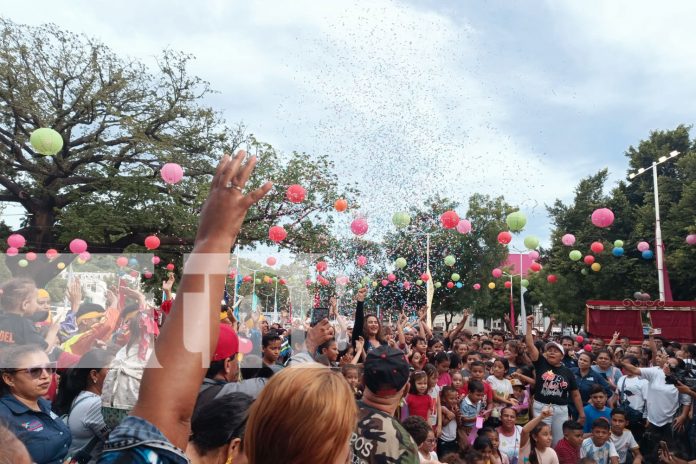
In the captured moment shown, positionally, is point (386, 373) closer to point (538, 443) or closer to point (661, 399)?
point (538, 443)

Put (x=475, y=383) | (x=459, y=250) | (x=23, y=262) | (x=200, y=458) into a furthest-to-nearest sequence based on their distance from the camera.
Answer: (x=459, y=250) → (x=23, y=262) → (x=475, y=383) → (x=200, y=458)

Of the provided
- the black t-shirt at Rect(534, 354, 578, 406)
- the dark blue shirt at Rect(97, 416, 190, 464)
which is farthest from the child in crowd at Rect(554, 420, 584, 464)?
the dark blue shirt at Rect(97, 416, 190, 464)

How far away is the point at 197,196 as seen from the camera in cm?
1711

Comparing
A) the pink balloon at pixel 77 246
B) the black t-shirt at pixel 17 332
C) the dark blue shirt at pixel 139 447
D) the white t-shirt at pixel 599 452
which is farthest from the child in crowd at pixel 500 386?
the pink balloon at pixel 77 246

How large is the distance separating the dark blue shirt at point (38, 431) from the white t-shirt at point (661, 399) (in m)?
6.79

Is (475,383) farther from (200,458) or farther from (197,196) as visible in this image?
(197,196)

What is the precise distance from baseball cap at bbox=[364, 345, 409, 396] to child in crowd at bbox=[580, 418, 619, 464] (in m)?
3.90

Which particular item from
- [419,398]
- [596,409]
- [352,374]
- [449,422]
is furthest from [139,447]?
[596,409]

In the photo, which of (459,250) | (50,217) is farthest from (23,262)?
(459,250)

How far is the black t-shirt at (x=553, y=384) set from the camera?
248 inches

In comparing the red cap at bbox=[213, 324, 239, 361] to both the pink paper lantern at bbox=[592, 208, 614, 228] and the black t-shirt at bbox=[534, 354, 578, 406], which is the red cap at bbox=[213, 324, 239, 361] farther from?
the pink paper lantern at bbox=[592, 208, 614, 228]

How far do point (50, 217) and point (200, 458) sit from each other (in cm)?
1679

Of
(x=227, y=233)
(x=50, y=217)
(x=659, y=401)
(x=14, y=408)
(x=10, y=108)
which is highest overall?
(x=10, y=108)

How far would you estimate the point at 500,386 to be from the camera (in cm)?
654
